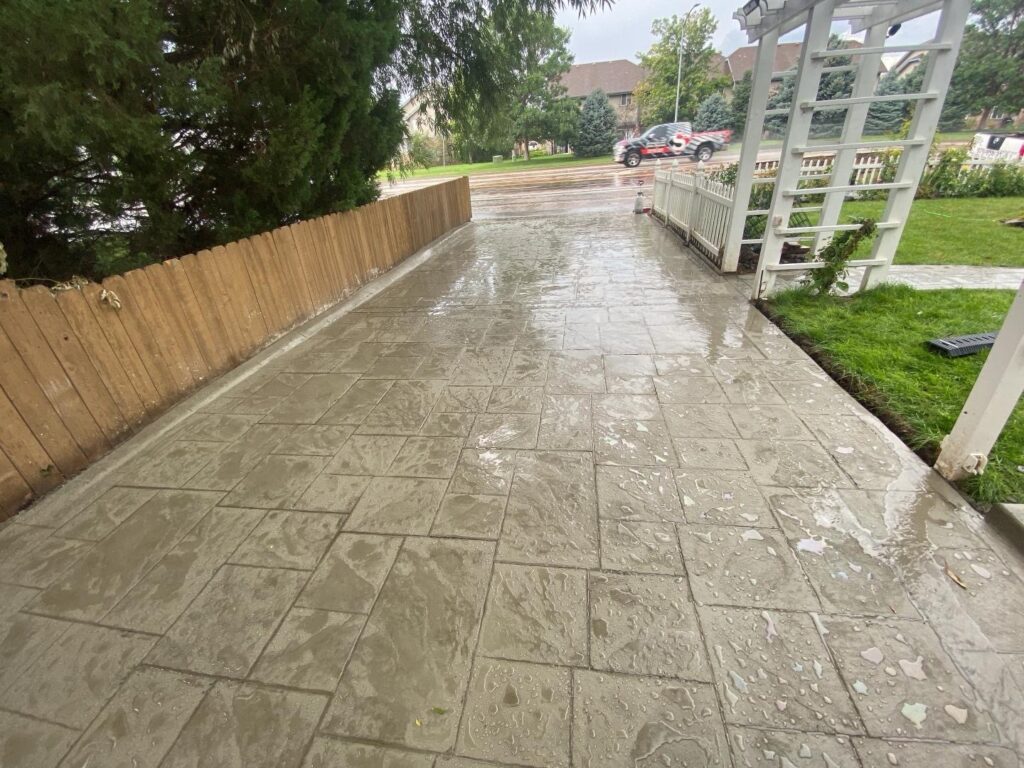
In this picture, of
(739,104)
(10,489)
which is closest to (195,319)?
(10,489)

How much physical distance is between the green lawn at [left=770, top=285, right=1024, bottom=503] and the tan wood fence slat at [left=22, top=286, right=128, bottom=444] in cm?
464

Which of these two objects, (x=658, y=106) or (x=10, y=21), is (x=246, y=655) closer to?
(x=10, y=21)

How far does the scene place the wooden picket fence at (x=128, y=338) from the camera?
234 cm

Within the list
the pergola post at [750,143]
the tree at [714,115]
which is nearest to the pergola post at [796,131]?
the pergola post at [750,143]

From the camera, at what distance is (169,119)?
135 inches

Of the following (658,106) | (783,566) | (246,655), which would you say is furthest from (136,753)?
(658,106)

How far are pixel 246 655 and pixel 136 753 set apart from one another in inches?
13.3

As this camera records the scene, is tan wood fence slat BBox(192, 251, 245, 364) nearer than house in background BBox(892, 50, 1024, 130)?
Yes

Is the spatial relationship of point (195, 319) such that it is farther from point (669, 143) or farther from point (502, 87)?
point (669, 143)

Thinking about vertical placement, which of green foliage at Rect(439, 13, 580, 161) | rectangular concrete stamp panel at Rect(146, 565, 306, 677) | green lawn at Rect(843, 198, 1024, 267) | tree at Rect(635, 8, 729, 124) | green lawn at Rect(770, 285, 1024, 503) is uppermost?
tree at Rect(635, 8, 729, 124)

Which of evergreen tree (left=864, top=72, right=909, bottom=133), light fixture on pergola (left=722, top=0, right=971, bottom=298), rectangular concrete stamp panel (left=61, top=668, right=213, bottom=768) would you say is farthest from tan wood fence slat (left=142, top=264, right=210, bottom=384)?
evergreen tree (left=864, top=72, right=909, bottom=133)

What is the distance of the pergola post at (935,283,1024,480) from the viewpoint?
5.74 feet

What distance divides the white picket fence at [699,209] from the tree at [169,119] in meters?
2.73

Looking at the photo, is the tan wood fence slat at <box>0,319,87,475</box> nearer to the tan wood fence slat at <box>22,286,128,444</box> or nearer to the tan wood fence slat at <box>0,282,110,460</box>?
the tan wood fence slat at <box>0,282,110,460</box>
